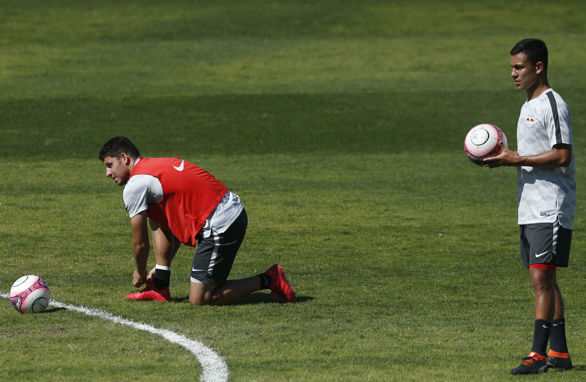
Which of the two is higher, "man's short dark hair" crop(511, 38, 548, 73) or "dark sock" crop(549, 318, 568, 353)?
"man's short dark hair" crop(511, 38, 548, 73)

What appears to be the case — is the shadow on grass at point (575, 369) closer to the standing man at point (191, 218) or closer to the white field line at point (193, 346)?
the white field line at point (193, 346)

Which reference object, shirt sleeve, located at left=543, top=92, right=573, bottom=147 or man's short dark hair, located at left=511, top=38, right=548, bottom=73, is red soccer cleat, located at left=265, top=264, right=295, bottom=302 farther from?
man's short dark hair, located at left=511, top=38, right=548, bottom=73

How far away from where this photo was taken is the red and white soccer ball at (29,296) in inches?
258

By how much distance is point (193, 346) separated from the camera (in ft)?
18.8

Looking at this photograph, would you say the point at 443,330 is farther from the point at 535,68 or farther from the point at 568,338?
the point at 535,68

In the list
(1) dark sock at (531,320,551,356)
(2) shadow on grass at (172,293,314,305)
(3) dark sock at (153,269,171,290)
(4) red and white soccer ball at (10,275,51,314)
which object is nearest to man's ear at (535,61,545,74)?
(1) dark sock at (531,320,551,356)

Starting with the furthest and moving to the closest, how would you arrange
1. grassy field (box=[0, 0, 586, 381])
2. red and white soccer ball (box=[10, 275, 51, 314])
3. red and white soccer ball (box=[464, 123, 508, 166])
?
red and white soccer ball (box=[10, 275, 51, 314]) < grassy field (box=[0, 0, 586, 381]) < red and white soccer ball (box=[464, 123, 508, 166])

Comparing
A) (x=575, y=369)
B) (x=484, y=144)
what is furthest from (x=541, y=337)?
(x=484, y=144)

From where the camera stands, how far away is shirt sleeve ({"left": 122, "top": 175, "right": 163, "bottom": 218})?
6.72 metres

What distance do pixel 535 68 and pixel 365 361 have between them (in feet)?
8.30

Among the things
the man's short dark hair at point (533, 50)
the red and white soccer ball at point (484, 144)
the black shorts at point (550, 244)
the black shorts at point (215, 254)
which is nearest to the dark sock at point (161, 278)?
the black shorts at point (215, 254)

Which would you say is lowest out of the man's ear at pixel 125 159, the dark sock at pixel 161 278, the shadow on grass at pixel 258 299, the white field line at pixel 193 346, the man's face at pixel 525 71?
the white field line at pixel 193 346

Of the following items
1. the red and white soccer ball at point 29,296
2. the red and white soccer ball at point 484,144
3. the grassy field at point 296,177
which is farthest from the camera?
the red and white soccer ball at point 29,296

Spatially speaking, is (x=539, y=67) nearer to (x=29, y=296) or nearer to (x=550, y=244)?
(x=550, y=244)
